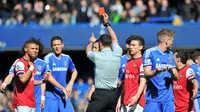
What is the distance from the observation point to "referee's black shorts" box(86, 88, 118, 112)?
12.5 meters

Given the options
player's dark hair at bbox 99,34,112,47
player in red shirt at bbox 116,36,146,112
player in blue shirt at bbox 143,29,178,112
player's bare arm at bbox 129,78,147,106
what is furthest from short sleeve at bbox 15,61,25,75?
player in blue shirt at bbox 143,29,178,112

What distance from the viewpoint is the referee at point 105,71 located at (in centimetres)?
1248

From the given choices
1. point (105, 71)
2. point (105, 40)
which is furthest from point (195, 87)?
point (105, 40)

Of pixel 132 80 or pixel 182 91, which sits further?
pixel 182 91

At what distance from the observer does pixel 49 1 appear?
83.6ft

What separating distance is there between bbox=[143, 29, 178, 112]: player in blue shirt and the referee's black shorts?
67 cm

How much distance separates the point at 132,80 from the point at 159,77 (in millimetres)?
654

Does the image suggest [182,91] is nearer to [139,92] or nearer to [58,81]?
[139,92]

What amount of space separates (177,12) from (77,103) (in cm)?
485

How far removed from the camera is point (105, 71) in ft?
41.1

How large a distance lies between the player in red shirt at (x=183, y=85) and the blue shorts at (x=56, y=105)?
239 cm

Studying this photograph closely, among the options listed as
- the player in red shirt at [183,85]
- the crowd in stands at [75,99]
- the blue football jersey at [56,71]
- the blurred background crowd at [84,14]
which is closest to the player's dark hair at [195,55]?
the player in red shirt at [183,85]

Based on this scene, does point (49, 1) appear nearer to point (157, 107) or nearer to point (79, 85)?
point (79, 85)

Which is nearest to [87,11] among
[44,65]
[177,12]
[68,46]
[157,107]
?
[68,46]
